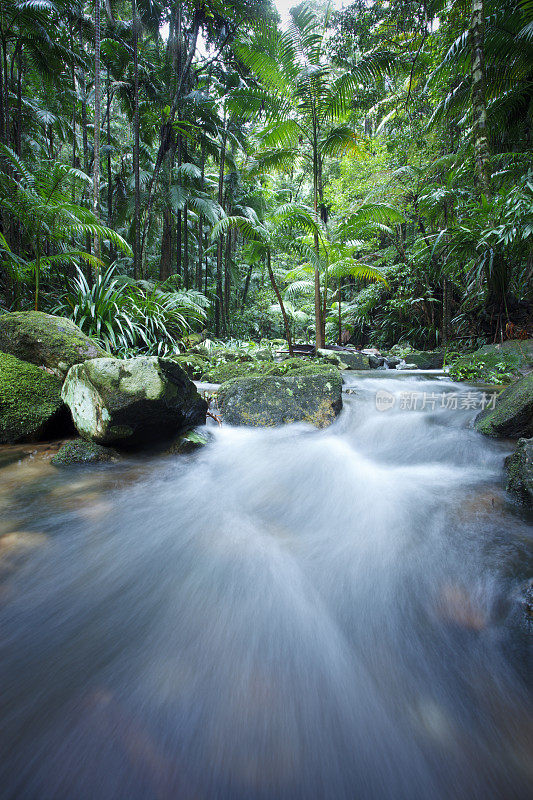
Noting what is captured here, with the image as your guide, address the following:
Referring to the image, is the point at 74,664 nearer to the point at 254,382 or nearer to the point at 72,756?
the point at 72,756

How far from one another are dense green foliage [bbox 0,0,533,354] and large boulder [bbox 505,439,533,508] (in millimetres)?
3716

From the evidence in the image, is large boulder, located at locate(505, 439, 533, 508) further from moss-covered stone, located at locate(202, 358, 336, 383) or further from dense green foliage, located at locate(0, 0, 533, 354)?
dense green foliage, located at locate(0, 0, 533, 354)

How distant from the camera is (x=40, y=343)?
11.3 ft

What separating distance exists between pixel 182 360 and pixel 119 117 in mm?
20460

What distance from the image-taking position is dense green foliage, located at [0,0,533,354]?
5453 mm

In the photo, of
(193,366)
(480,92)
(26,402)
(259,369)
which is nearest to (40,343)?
(26,402)

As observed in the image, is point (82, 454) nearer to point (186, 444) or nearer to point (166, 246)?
point (186, 444)

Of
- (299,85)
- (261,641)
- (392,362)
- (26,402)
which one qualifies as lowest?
(261,641)

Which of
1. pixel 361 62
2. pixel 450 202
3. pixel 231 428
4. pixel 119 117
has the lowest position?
pixel 231 428

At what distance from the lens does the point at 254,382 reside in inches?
160

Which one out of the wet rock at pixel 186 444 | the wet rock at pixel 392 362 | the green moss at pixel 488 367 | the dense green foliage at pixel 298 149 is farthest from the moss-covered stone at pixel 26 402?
the wet rock at pixel 392 362

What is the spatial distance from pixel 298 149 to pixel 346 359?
4615mm

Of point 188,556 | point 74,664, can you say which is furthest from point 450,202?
point 74,664

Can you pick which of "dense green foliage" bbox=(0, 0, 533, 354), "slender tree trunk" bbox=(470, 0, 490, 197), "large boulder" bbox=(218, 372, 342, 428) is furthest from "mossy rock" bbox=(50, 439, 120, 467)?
"slender tree trunk" bbox=(470, 0, 490, 197)
